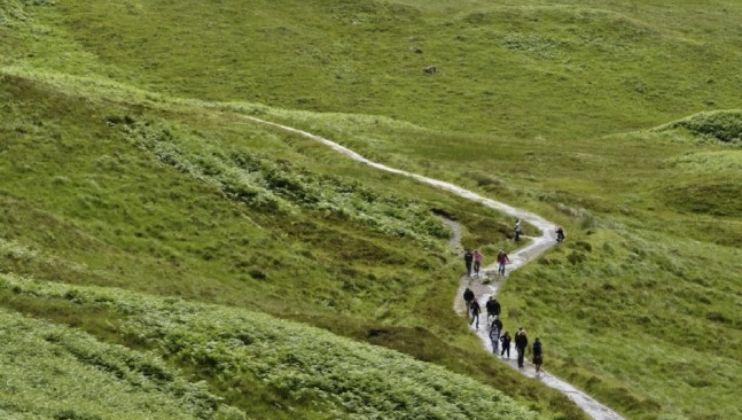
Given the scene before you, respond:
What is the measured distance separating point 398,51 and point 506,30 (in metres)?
23.6

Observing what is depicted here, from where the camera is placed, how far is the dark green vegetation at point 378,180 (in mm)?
54500

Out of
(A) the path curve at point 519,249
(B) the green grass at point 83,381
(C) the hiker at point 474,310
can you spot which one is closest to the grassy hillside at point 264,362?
(B) the green grass at point 83,381

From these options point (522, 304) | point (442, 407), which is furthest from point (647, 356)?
point (442, 407)

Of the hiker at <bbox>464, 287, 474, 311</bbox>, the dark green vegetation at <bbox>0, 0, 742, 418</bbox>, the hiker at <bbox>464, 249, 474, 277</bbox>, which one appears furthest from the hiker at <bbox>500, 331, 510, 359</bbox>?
the hiker at <bbox>464, 249, 474, 277</bbox>

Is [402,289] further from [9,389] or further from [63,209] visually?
[9,389]

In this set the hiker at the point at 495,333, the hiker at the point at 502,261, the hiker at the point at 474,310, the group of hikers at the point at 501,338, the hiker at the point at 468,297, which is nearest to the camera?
the group of hikers at the point at 501,338

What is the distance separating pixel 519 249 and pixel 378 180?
17.2 m

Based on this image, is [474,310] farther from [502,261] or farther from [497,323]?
[502,261]

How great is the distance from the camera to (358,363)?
134 feet

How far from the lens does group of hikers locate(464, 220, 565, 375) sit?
5041 centimetres

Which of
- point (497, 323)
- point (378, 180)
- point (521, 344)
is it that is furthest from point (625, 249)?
point (521, 344)

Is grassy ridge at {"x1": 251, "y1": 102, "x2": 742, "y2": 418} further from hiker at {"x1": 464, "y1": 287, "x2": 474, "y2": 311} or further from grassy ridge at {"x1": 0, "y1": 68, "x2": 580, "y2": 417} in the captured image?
grassy ridge at {"x1": 0, "y1": 68, "x2": 580, "y2": 417}

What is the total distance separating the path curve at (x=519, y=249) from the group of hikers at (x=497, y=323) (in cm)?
67

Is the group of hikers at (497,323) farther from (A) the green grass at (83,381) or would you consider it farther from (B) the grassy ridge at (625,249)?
(A) the green grass at (83,381)
